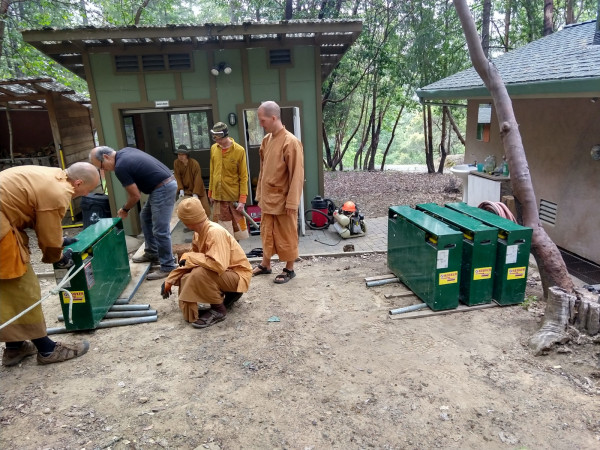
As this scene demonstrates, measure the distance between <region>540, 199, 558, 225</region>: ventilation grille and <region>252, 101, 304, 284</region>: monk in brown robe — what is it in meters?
4.21

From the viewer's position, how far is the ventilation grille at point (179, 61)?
6.40 m

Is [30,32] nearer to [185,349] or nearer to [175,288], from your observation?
[175,288]

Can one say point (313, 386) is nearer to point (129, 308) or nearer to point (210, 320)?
point (210, 320)

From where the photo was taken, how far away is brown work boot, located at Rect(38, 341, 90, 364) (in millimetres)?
3248

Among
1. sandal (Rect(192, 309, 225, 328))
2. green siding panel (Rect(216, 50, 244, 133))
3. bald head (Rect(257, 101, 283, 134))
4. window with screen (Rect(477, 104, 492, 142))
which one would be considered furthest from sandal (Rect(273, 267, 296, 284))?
window with screen (Rect(477, 104, 492, 142))

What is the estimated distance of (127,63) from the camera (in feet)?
20.9

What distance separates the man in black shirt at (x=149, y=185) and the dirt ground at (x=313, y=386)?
112 cm

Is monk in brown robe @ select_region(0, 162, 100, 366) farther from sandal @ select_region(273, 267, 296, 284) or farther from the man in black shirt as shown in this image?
sandal @ select_region(273, 267, 296, 284)

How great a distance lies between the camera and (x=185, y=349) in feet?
11.3

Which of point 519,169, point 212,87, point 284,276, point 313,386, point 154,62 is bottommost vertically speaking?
point 313,386

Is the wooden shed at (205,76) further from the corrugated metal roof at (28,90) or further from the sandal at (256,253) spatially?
the sandal at (256,253)

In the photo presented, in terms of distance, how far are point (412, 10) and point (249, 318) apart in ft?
36.0

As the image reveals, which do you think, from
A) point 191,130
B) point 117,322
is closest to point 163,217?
point 117,322

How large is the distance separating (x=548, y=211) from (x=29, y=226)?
267 inches
